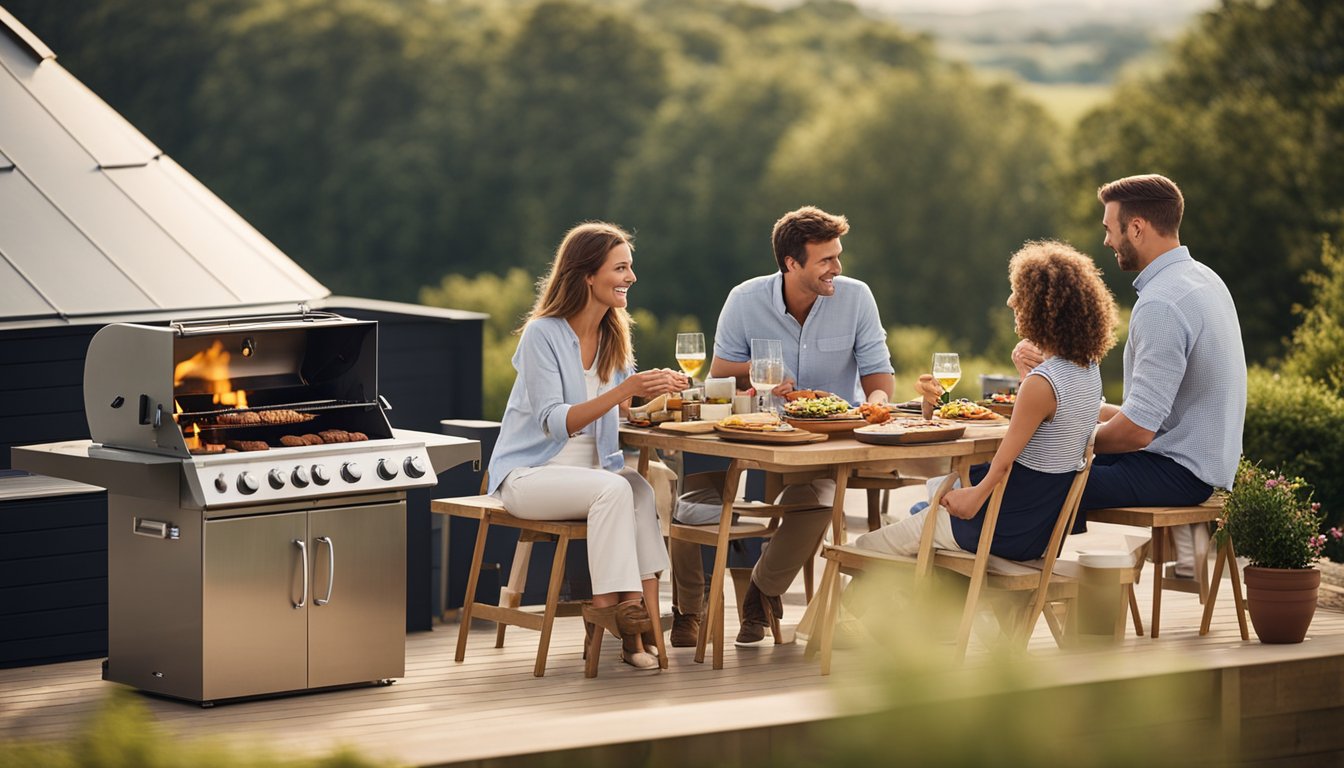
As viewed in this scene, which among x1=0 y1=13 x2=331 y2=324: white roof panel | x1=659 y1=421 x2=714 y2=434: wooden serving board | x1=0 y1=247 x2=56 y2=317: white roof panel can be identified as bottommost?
x1=659 y1=421 x2=714 y2=434: wooden serving board

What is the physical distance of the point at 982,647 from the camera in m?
5.95

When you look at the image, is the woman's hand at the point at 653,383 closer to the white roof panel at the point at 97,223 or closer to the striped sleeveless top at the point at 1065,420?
the striped sleeveless top at the point at 1065,420

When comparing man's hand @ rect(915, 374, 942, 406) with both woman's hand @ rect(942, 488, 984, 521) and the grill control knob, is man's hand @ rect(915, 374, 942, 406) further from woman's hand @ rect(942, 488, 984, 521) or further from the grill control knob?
the grill control knob

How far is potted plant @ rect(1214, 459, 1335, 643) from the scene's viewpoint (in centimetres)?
566

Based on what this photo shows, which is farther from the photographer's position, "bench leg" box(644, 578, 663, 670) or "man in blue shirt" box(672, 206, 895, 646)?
"man in blue shirt" box(672, 206, 895, 646)

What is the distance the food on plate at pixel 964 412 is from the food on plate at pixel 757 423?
0.61m

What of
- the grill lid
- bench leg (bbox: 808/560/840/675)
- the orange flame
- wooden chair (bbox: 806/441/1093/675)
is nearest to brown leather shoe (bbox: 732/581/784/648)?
bench leg (bbox: 808/560/840/675)

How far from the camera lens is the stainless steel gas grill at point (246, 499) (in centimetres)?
539

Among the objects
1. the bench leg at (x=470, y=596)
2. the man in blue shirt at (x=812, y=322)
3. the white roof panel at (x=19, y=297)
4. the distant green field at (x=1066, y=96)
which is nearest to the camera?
the bench leg at (x=470, y=596)

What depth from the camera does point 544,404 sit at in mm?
5852

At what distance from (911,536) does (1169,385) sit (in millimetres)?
998

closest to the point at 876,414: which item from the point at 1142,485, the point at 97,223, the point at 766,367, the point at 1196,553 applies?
the point at 766,367

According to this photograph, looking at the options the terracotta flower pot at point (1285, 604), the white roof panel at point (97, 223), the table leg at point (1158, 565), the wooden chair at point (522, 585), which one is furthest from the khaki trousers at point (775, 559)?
the white roof panel at point (97, 223)

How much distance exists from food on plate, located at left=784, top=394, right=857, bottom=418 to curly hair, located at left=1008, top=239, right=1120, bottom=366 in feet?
2.29
